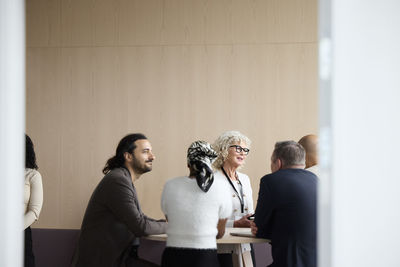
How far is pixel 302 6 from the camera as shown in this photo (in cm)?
586

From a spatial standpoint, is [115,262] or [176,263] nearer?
[176,263]

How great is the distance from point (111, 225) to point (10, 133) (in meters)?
1.57

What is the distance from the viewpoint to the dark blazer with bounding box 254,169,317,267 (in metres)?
3.19

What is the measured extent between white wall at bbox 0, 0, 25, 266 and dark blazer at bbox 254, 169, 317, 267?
1624 millimetres

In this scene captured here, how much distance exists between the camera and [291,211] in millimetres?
3213

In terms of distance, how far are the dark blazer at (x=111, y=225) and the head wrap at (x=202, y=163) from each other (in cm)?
58

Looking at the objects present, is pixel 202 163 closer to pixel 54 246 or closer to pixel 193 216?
pixel 193 216

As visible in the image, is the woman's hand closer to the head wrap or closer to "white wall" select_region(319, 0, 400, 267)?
the head wrap

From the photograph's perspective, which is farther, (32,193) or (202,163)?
(32,193)

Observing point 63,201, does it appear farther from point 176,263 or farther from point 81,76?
point 176,263

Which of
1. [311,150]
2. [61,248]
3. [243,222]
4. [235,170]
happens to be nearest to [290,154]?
[243,222]

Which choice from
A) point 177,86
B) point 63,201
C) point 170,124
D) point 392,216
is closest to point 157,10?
point 177,86

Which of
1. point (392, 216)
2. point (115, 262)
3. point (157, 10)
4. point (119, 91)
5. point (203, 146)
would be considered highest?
point (157, 10)

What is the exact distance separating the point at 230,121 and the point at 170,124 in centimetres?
67
